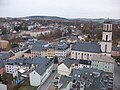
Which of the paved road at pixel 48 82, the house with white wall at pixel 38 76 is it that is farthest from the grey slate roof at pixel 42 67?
the paved road at pixel 48 82

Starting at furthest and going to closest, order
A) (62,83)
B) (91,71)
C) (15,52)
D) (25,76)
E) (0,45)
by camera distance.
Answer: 1. (0,45)
2. (15,52)
3. (25,76)
4. (91,71)
5. (62,83)

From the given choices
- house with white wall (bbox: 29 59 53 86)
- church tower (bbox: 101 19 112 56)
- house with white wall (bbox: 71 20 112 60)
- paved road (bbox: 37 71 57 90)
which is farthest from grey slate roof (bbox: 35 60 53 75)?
church tower (bbox: 101 19 112 56)

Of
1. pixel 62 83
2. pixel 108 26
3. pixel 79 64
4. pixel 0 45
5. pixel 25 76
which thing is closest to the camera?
pixel 62 83

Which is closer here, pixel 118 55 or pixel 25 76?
pixel 25 76

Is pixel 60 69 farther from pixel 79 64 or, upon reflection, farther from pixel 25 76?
pixel 25 76

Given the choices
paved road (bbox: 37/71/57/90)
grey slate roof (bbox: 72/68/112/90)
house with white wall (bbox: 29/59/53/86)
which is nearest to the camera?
grey slate roof (bbox: 72/68/112/90)

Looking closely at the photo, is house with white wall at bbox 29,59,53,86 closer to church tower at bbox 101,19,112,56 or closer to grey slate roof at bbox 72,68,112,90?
grey slate roof at bbox 72,68,112,90

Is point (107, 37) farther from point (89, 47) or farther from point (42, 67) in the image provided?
point (42, 67)

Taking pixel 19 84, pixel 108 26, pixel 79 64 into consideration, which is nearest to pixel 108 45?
pixel 108 26

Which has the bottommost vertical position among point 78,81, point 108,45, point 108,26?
point 78,81

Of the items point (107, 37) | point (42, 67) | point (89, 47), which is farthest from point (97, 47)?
point (42, 67)

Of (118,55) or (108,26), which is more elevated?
(108,26)
